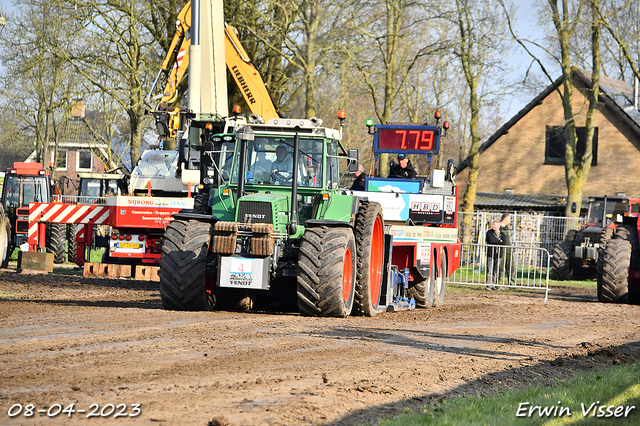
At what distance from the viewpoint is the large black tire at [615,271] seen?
17.7 m

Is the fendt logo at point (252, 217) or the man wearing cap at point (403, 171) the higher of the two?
the man wearing cap at point (403, 171)

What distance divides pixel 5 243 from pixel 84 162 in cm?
4419

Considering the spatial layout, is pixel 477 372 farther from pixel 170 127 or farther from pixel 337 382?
pixel 170 127

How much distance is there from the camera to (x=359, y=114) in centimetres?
4200

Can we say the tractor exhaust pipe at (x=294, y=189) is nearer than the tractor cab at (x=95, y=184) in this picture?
Yes

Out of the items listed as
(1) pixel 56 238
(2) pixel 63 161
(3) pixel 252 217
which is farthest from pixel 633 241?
(2) pixel 63 161

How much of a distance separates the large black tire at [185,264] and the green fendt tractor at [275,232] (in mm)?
13

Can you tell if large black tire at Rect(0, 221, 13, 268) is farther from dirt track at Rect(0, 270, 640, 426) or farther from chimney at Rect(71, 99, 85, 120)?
chimney at Rect(71, 99, 85, 120)

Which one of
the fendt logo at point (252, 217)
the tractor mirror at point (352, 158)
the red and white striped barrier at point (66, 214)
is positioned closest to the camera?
the fendt logo at point (252, 217)

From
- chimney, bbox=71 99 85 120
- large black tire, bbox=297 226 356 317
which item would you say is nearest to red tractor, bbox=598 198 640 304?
large black tire, bbox=297 226 356 317

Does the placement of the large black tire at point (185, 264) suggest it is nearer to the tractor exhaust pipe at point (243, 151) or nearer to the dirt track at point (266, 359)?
the dirt track at point (266, 359)

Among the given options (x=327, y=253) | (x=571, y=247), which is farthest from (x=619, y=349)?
(x=571, y=247)

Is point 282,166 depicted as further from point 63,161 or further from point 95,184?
point 63,161

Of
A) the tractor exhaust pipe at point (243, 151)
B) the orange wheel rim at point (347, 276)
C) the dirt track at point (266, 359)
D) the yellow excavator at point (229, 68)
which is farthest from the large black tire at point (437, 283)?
the yellow excavator at point (229, 68)
